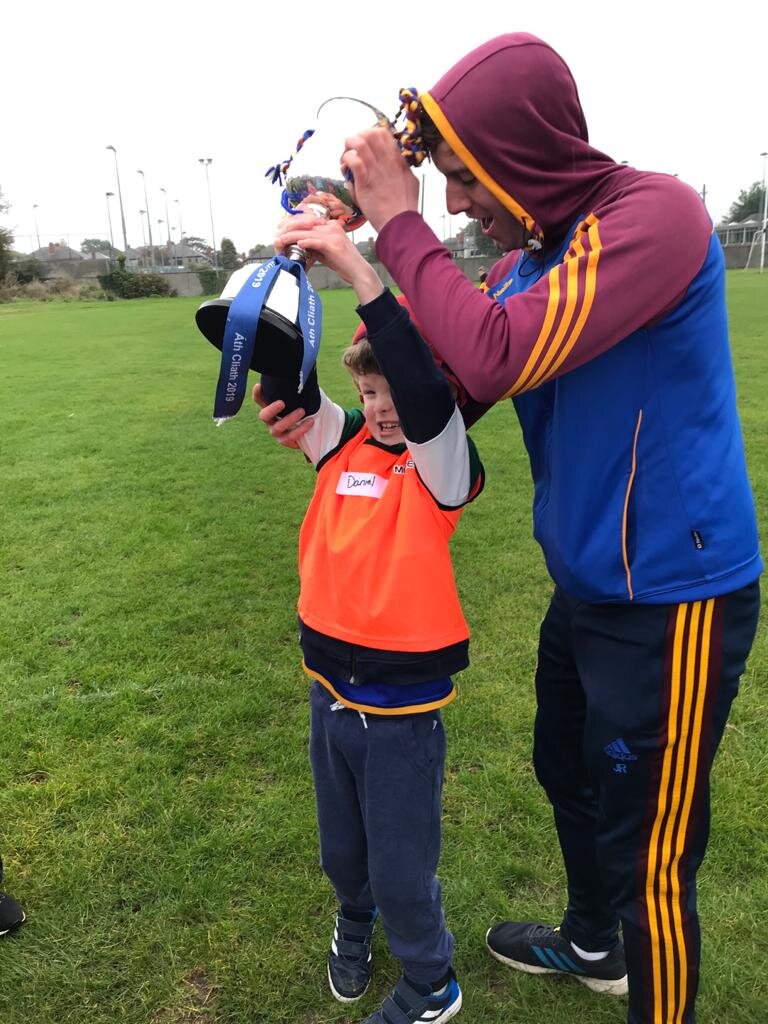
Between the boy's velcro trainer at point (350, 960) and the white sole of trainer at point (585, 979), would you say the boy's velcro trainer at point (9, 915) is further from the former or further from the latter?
the white sole of trainer at point (585, 979)

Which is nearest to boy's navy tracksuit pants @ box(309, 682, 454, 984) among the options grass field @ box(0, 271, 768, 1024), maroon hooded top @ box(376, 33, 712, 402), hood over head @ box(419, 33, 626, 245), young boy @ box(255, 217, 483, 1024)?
young boy @ box(255, 217, 483, 1024)

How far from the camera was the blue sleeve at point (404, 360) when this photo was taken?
1.45 m

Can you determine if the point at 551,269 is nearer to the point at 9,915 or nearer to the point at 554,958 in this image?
the point at 554,958

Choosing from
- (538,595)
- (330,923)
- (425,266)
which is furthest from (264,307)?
(538,595)

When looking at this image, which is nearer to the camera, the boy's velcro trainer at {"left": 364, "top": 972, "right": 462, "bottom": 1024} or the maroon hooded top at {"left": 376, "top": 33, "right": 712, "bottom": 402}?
the maroon hooded top at {"left": 376, "top": 33, "right": 712, "bottom": 402}

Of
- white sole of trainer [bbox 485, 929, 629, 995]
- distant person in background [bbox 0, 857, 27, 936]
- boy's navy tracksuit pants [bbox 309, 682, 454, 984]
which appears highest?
boy's navy tracksuit pants [bbox 309, 682, 454, 984]

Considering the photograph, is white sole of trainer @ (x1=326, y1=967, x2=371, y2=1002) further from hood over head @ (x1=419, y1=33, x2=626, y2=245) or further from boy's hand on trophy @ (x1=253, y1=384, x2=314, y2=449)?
hood over head @ (x1=419, y1=33, x2=626, y2=245)

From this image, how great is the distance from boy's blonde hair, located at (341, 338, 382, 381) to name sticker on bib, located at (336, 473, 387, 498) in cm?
25

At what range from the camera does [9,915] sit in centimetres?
250

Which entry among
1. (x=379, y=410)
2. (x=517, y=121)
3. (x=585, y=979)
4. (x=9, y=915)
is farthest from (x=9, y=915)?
(x=517, y=121)

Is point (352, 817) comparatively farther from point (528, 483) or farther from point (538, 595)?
point (528, 483)

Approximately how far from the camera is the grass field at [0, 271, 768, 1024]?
234 centimetres

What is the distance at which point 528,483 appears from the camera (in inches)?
273

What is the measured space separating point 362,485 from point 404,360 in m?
0.55
